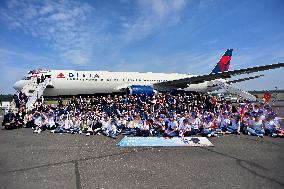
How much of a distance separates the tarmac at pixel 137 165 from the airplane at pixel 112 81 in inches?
550

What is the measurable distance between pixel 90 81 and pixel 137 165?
20173 mm

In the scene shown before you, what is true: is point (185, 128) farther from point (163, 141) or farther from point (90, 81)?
point (90, 81)

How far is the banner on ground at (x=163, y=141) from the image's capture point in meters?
11.0

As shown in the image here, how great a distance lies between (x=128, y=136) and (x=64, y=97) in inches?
605

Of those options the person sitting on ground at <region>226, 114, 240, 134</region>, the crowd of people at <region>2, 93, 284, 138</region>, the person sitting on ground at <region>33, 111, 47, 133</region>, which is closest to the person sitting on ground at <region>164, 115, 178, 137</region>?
the crowd of people at <region>2, 93, 284, 138</region>

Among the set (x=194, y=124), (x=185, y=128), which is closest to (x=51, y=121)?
(x=185, y=128)

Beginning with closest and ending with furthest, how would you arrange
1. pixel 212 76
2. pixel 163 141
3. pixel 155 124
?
pixel 163 141, pixel 155 124, pixel 212 76

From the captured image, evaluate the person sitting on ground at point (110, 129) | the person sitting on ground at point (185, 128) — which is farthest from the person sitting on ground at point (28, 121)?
the person sitting on ground at point (185, 128)

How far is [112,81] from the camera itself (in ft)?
93.8

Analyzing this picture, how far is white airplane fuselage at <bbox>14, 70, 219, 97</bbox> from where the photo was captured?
24.9m

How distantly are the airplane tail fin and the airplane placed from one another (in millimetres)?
4982

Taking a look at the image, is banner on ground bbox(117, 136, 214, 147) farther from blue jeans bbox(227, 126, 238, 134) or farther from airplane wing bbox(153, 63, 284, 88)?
airplane wing bbox(153, 63, 284, 88)

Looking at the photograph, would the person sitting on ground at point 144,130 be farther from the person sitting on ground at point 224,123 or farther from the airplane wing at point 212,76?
the airplane wing at point 212,76

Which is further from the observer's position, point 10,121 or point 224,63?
point 224,63
